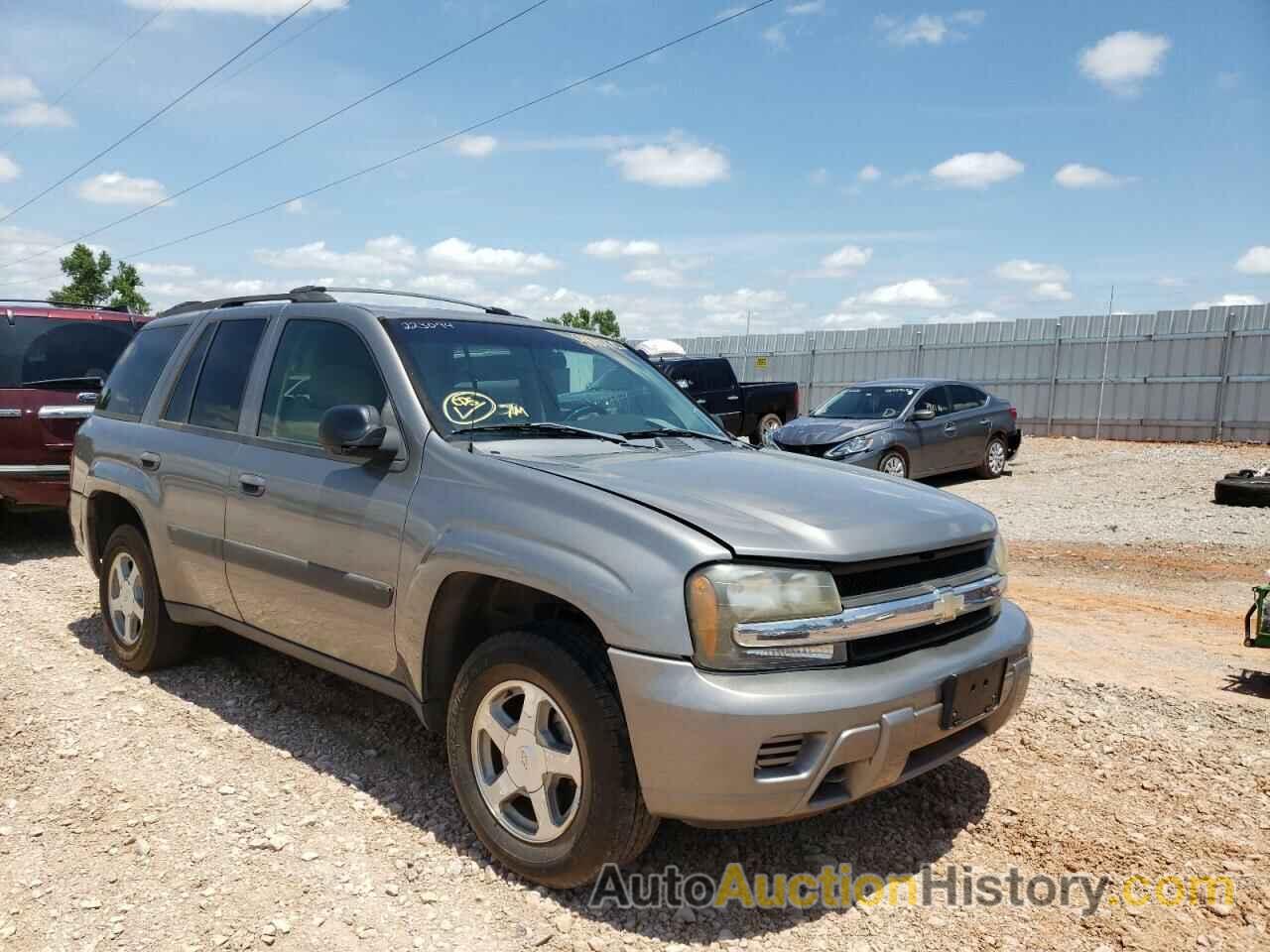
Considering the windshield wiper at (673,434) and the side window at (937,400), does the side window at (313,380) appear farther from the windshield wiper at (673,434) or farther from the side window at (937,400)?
the side window at (937,400)

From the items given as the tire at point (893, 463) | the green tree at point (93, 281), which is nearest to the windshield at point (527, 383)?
the tire at point (893, 463)

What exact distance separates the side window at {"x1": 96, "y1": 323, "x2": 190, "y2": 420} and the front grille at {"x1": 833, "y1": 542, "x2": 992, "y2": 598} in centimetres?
383

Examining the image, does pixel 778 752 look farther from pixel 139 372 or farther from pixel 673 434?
pixel 139 372

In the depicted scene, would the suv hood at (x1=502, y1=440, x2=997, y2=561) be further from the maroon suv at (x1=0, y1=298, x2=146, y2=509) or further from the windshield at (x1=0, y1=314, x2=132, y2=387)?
the windshield at (x1=0, y1=314, x2=132, y2=387)

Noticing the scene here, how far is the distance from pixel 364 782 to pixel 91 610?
11.6 ft

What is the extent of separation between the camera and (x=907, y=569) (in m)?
2.88

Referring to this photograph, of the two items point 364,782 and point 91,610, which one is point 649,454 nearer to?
point 364,782

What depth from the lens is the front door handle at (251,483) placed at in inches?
153

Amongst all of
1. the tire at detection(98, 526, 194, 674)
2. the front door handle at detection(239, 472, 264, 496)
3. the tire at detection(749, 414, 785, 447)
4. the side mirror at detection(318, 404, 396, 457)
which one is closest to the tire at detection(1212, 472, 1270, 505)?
the tire at detection(749, 414, 785, 447)

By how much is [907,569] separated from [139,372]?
13.9 feet

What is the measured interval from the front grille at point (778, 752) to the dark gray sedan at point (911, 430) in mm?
9729

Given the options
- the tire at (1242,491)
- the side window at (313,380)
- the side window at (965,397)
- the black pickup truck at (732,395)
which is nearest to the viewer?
the side window at (313,380)

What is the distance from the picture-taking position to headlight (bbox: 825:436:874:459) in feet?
40.5

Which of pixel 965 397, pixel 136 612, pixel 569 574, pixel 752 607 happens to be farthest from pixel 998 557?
pixel 965 397
